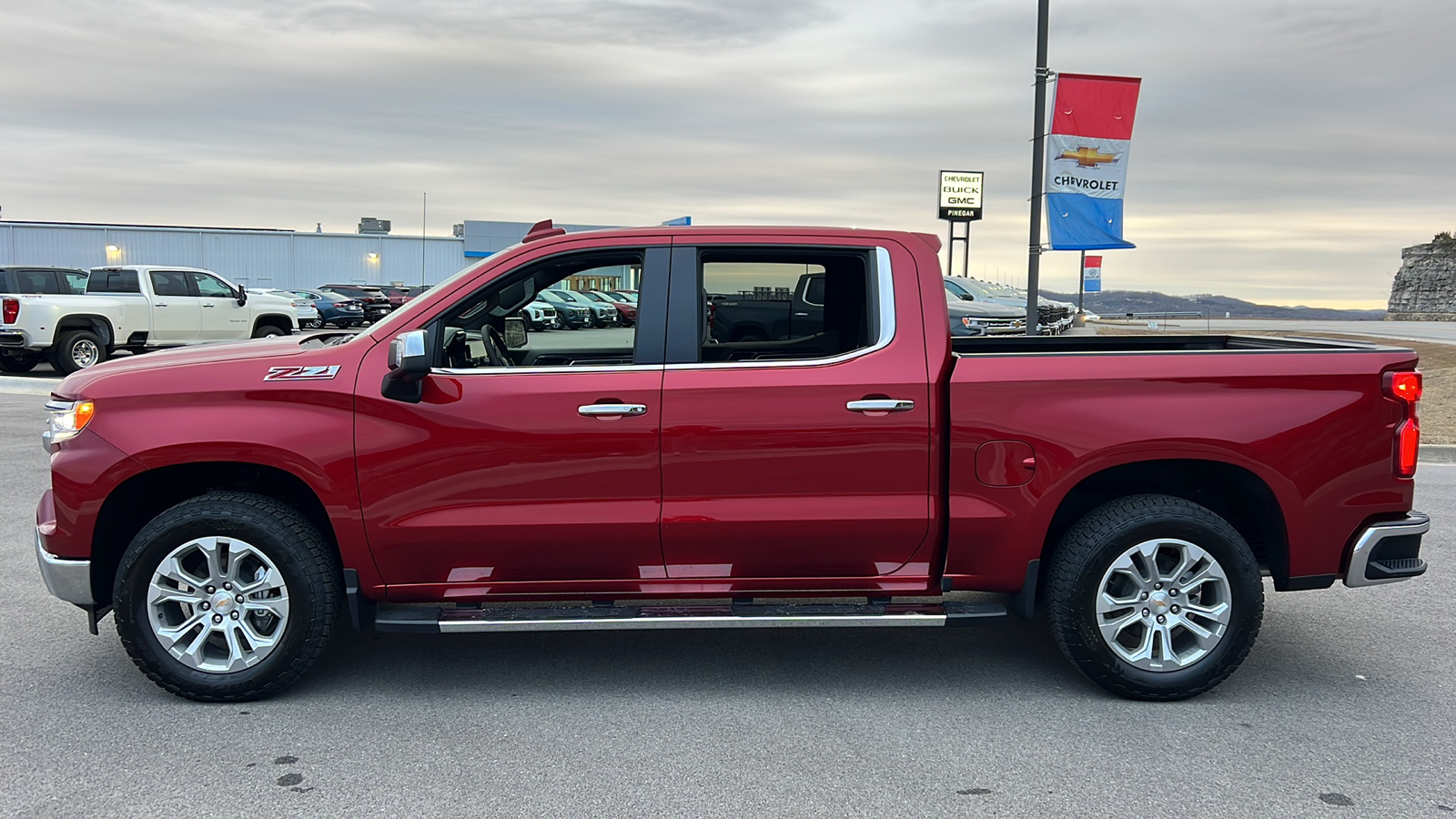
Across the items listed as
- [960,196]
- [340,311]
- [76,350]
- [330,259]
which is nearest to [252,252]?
[330,259]

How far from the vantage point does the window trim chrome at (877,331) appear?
14.7 feet

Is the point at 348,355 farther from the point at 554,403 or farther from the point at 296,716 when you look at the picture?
the point at 296,716

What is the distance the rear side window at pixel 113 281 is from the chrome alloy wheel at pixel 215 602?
17755 millimetres

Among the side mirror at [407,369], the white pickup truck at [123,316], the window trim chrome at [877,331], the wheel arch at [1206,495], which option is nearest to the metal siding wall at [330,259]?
the white pickup truck at [123,316]

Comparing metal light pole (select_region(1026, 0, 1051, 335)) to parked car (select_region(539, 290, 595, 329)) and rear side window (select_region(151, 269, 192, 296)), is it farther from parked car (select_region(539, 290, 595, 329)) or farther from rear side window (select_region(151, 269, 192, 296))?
rear side window (select_region(151, 269, 192, 296))

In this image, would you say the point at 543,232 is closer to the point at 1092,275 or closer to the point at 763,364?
the point at 763,364

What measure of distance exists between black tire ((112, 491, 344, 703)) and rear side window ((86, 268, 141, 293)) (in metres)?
17.7

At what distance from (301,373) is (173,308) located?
18.1 m

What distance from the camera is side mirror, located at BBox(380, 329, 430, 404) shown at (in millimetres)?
4215

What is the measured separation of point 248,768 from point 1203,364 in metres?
3.87

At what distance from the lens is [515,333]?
202 inches

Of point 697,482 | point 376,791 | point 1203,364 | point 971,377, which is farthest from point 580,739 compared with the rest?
point 1203,364

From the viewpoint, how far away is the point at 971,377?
14.6ft

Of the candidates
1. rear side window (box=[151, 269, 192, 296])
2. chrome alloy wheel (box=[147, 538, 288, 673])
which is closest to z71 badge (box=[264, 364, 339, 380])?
chrome alloy wheel (box=[147, 538, 288, 673])
